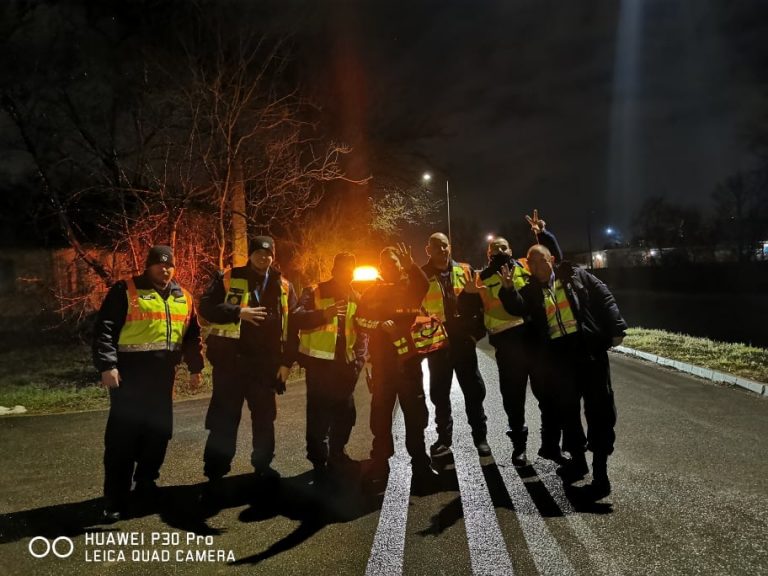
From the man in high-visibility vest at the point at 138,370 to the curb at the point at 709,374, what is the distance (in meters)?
5.11

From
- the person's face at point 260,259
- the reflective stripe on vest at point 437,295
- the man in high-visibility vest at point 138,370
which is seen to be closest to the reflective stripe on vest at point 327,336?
the person's face at point 260,259

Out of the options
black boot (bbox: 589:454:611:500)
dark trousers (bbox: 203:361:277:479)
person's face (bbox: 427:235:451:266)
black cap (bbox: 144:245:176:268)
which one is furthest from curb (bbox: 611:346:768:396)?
black cap (bbox: 144:245:176:268)

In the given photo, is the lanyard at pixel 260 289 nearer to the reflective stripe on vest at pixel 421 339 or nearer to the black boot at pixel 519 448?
the reflective stripe on vest at pixel 421 339

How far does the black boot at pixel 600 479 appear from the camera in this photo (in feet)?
13.2

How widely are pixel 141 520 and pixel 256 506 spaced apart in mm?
810

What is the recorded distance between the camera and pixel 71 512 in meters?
3.98

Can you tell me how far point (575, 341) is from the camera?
14.3 feet

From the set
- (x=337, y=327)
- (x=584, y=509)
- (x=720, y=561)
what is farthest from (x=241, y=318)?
(x=720, y=561)

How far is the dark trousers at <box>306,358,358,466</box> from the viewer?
14.7 feet

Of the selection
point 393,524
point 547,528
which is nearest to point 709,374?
point 547,528

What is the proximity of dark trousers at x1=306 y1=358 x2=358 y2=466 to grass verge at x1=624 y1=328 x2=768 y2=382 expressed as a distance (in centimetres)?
660

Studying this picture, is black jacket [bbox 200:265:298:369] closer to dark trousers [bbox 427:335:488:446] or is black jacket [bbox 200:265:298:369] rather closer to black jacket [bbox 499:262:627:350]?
dark trousers [bbox 427:335:488:446]

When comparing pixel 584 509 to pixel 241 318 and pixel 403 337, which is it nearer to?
pixel 403 337

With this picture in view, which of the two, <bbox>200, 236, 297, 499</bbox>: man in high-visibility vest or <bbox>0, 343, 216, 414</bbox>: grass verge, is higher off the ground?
<bbox>200, 236, 297, 499</bbox>: man in high-visibility vest
